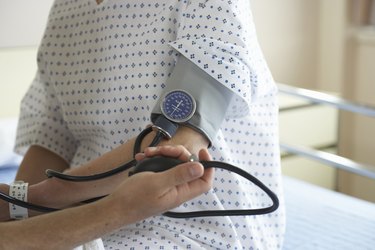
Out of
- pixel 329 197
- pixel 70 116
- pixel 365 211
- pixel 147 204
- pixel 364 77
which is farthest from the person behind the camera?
pixel 364 77

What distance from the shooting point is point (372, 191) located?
2.81m

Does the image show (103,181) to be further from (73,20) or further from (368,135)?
(368,135)

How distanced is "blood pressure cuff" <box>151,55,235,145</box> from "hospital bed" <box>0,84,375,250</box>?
0.59 metres

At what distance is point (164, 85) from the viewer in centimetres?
99

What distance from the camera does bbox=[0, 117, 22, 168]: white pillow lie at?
1.84m

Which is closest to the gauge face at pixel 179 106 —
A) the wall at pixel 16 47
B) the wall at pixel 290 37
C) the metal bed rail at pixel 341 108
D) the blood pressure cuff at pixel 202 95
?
the blood pressure cuff at pixel 202 95

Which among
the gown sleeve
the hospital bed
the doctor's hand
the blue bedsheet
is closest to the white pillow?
the hospital bed

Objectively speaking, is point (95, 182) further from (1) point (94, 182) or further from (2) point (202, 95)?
(2) point (202, 95)

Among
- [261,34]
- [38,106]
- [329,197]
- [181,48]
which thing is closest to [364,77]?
[261,34]

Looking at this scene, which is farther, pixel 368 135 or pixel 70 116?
pixel 368 135

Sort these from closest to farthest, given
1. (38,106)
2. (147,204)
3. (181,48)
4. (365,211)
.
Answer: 1. (147,204)
2. (181,48)
3. (38,106)
4. (365,211)

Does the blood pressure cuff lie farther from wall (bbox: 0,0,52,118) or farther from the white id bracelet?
wall (bbox: 0,0,52,118)

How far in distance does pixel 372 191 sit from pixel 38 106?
6.30ft

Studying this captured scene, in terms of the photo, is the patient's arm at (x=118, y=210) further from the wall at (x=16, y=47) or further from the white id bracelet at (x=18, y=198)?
the wall at (x=16, y=47)
